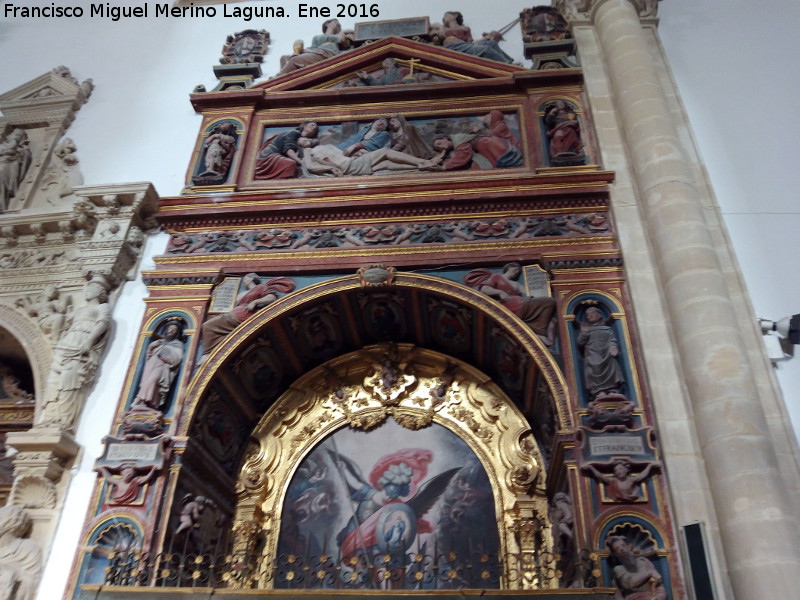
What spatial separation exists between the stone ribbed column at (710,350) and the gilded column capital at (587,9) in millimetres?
1076

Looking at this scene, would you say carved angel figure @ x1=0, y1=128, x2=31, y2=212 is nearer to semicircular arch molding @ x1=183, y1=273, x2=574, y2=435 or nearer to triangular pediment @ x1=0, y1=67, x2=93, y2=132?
triangular pediment @ x1=0, y1=67, x2=93, y2=132

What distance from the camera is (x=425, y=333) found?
823 cm

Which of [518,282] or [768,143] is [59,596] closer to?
[518,282]

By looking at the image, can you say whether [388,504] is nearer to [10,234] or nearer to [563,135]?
[563,135]

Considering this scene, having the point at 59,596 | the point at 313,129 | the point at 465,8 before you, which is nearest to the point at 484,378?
the point at 313,129

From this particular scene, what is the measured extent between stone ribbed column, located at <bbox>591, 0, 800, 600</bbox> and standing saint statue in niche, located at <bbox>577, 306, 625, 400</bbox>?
559 mm

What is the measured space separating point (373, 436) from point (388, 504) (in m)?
0.78

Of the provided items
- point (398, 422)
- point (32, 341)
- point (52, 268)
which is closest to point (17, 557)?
point (32, 341)

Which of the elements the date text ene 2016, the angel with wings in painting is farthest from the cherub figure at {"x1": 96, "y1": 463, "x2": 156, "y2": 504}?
the date text ene 2016

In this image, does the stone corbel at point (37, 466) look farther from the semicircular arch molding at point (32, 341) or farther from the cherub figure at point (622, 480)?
the cherub figure at point (622, 480)

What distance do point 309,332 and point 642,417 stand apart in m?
3.54

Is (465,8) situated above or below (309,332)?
above

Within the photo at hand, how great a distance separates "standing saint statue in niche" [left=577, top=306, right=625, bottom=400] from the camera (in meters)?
6.48

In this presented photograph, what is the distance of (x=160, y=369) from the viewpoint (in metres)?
7.06
